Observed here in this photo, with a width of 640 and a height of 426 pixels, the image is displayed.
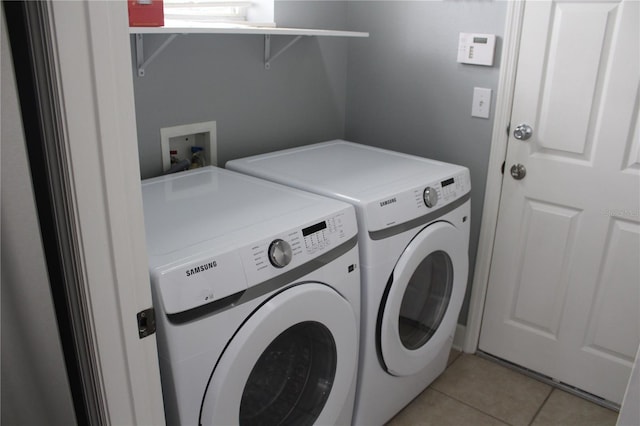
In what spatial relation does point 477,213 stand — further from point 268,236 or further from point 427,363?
point 268,236

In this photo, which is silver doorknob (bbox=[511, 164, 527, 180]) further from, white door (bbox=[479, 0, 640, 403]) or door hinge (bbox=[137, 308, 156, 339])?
door hinge (bbox=[137, 308, 156, 339])

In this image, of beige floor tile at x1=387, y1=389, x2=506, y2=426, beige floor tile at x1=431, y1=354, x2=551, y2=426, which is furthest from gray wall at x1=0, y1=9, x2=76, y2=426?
beige floor tile at x1=431, y1=354, x2=551, y2=426

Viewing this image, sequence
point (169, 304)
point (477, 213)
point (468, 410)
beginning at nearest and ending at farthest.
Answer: point (169, 304) < point (468, 410) < point (477, 213)

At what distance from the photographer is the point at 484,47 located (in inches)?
84.8

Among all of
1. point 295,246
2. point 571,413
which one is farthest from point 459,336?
point 295,246

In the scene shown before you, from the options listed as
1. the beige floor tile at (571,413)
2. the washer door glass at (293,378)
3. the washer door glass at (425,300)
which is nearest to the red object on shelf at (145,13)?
the washer door glass at (293,378)

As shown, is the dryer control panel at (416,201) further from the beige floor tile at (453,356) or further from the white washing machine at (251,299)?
the beige floor tile at (453,356)

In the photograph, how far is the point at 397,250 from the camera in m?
1.71

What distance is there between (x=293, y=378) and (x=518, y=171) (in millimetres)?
1255

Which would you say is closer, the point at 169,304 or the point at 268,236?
the point at 169,304

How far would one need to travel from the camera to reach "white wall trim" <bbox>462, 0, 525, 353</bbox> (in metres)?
2.08

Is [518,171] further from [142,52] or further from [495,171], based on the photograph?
[142,52]

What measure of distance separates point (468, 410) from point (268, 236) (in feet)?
4.26

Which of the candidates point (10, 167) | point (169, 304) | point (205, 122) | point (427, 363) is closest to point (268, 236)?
point (169, 304)
